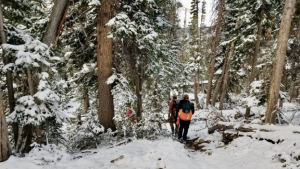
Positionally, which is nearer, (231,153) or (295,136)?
(295,136)

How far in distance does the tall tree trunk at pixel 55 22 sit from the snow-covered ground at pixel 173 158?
297 cm

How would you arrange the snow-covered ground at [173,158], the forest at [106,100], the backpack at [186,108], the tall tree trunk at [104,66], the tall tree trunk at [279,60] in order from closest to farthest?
the snow-covered ground at [173,158] → the forest at [106,100] → the tall tree trunk at [279,60] → the tall tree trunk at [104,66] → the backpack at [186,108]

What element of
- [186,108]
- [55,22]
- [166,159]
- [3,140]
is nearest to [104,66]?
[55,22]

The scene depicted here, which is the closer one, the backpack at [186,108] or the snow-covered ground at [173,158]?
the snow-covered ground at [173,158]

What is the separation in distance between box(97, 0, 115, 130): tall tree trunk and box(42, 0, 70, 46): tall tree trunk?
238cm

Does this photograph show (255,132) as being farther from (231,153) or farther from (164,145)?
(164,145)

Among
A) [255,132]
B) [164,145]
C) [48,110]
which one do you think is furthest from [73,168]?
Result: [255,132]

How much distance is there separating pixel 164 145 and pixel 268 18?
35.8 feet

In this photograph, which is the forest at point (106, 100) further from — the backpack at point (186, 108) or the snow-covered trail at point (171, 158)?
the backpack at point (186, 108)

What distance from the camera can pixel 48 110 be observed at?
6.16 metres

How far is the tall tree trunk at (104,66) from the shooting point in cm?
912

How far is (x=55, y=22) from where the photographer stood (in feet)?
21.8

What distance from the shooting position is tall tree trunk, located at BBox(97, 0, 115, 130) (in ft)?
29.9

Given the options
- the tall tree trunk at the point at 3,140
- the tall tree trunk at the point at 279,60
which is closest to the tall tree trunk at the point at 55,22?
the tall tree trunk at the point at 3,140
